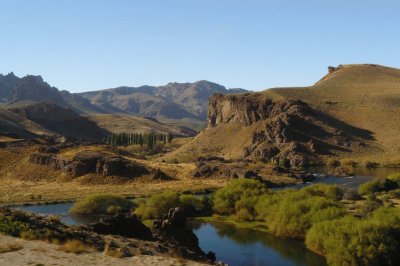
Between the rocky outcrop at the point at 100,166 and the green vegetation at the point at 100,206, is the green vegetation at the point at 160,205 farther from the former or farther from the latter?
the rocky outcrop at the point at 100,166

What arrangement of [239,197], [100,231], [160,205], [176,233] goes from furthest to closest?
[239,197] < [160,205] < [176,233] < [100,231]

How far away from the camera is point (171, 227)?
5206 centimetres

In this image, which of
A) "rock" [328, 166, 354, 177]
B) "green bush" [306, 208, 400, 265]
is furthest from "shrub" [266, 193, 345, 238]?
"rock" [328, 166, 354, 177]

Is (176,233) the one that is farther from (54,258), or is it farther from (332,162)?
(332,162)

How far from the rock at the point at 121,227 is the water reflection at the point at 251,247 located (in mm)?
12342

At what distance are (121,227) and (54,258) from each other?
21151mm

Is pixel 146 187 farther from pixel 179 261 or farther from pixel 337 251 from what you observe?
pixel 179 261

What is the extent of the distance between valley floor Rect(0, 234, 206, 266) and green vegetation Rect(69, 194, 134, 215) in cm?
5778

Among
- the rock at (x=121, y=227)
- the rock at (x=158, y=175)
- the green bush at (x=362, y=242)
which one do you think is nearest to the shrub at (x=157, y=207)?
the rock at (x=121, y=227)

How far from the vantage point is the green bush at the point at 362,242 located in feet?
156

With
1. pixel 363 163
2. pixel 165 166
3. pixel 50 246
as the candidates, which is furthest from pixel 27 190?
pixel 363 163

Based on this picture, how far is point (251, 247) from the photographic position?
201 ft

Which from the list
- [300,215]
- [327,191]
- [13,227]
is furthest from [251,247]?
[13,227]

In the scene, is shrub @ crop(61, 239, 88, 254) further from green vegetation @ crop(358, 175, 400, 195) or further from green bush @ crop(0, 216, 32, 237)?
green vegetation @ crop(358, 175, 400, 195)
